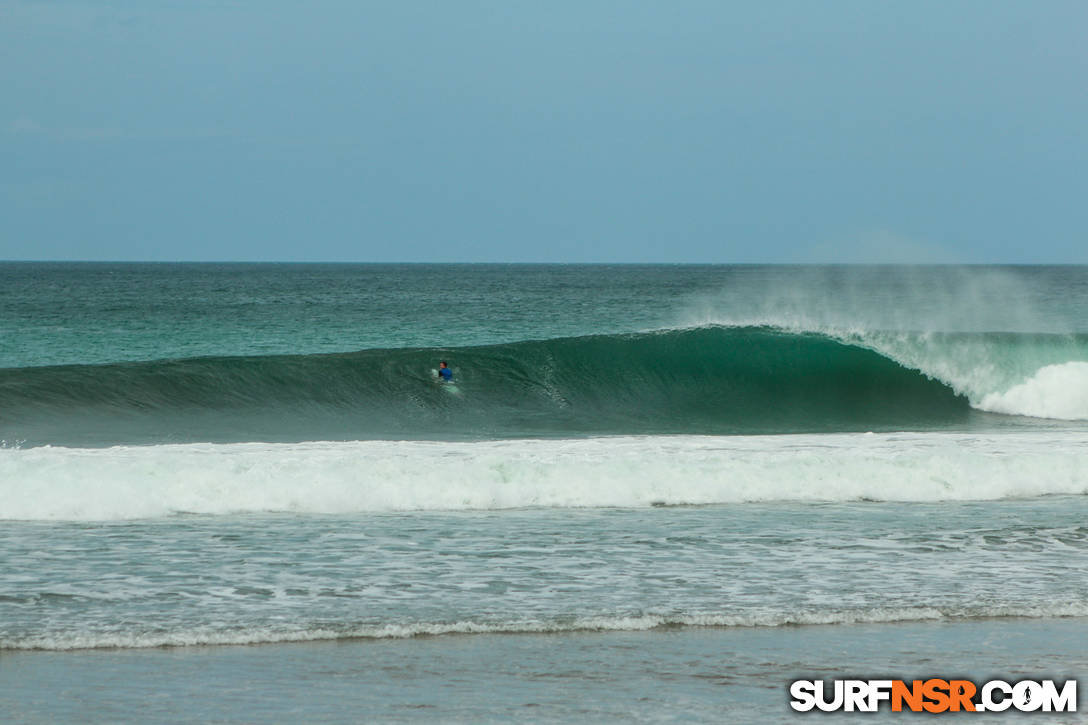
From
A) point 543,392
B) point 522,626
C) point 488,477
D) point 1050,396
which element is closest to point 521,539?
point 488,477

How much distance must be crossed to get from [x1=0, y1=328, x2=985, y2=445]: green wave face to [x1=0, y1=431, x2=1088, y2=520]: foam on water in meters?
4.71

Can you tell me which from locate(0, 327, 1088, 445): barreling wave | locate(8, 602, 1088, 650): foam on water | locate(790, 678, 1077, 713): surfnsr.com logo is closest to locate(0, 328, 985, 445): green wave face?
locate(0, 327, 1088, 445): barreling wave

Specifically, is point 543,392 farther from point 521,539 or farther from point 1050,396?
point 521,539

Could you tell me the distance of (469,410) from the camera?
58.5 ft

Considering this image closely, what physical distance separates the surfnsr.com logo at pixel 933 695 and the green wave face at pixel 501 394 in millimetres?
10747

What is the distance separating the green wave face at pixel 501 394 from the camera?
53.5ft

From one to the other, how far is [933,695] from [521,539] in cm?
367

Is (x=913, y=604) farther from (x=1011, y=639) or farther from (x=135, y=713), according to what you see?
(x=135, y=713)

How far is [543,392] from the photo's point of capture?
19.1 meters

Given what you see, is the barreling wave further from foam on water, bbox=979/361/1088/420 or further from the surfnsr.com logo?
the surfnsr.com logo

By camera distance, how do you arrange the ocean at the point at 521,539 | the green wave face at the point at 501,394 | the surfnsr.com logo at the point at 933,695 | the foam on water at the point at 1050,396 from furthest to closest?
the foam on water at the point at 1050,396
the green wave face at the point at 501,394
the ocean at the point at 521,539
the surfnsr.com logo at the point at 933,695

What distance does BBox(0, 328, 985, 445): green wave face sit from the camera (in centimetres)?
1630

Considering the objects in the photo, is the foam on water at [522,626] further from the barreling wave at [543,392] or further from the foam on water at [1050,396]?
the foam on water at [1050,396]

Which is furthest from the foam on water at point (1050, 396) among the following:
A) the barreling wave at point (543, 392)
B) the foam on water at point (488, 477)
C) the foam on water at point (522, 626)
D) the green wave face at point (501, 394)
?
the foam on water at point (522, 626)
